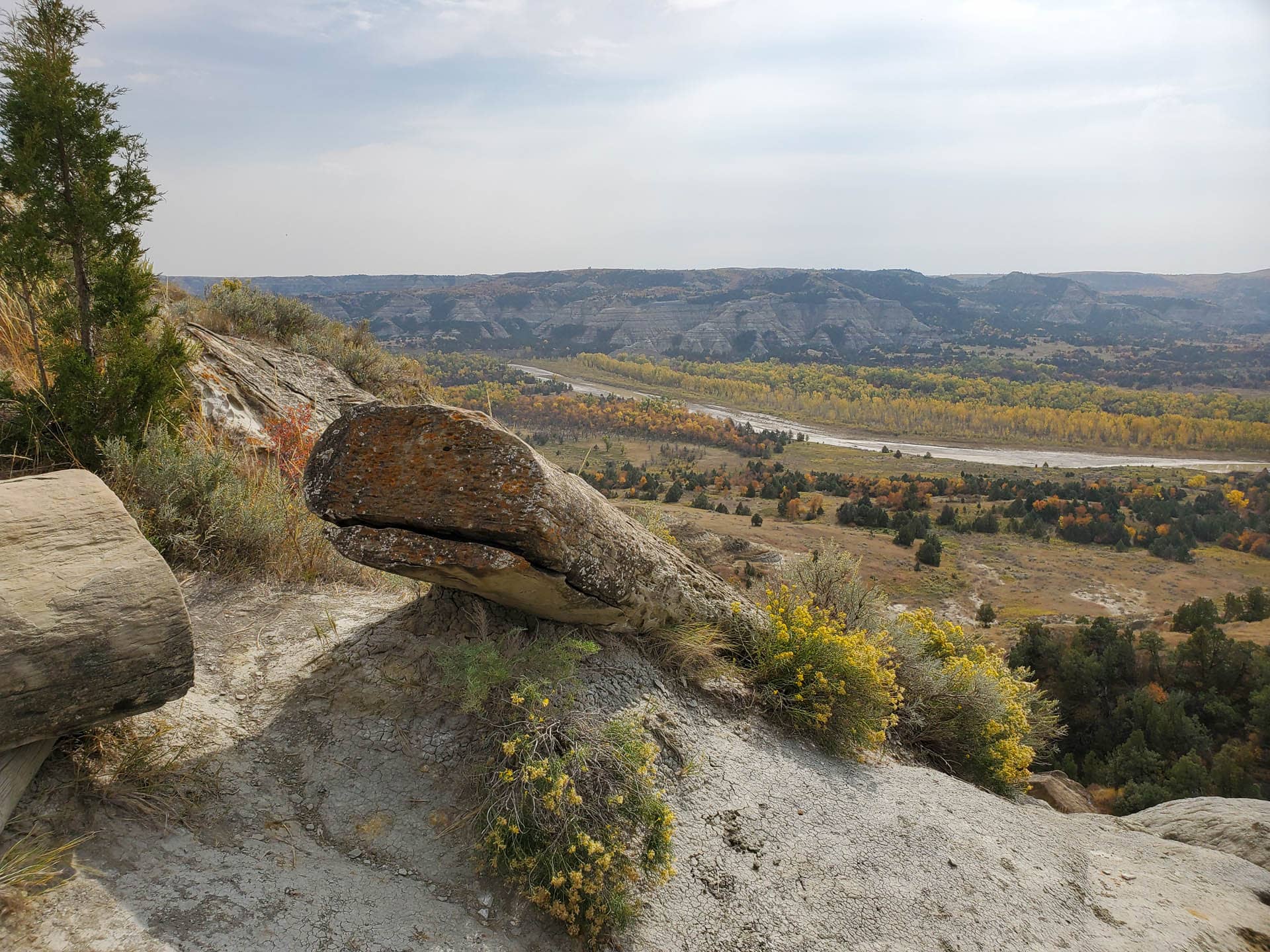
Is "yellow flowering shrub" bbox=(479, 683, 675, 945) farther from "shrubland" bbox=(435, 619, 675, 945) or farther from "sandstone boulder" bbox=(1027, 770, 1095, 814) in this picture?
"sandstone boulder" bbox=(1027, 770, 1095, 814)

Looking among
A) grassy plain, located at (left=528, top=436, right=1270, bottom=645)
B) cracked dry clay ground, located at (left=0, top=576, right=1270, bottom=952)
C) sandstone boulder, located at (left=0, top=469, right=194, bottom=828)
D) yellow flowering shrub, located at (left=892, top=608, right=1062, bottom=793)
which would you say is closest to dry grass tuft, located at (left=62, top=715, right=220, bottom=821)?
cracked dry clay ground, located at (left=0, top=576, right=1270, bottom=952)

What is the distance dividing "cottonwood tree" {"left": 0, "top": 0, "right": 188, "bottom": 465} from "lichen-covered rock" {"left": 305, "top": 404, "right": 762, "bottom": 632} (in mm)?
2960

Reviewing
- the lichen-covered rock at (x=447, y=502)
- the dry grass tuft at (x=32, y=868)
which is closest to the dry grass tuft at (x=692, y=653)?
the lichen-covered rock at (x=447, y=502)

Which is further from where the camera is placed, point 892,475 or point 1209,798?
point 892,475

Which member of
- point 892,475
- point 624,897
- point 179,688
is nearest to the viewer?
point 179,688

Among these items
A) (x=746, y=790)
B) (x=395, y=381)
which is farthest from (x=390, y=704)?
(x=395, y=381)

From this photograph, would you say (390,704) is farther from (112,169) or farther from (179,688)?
(112,169)

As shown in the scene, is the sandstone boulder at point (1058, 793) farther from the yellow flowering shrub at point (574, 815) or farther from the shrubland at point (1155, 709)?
the shrubland at point (1155, 709)

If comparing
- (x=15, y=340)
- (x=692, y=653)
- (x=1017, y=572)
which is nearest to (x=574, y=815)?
(x=692, y=653)

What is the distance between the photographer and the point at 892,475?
318ft

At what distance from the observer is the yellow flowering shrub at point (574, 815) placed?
4.04 m

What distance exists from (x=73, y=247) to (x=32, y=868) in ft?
18.5

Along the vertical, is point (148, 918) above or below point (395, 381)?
below

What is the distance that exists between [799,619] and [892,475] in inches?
3772
